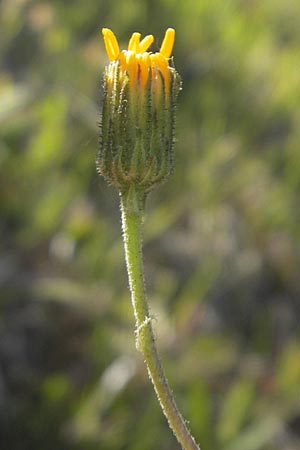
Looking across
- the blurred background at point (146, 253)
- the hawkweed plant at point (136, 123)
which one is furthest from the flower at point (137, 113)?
the blurred background at point (146, 253)

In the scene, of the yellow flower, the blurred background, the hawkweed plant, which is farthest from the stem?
the blurred background

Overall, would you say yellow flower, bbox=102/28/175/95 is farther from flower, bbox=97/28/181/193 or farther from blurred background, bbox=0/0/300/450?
blurred background, bbox=0/0/300/450

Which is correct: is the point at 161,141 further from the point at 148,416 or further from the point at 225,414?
the point at 225,414

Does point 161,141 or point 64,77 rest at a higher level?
point 64,77

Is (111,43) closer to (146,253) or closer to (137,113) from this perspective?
(137,113)

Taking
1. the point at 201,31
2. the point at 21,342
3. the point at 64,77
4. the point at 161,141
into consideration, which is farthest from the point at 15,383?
the point at 201,31
